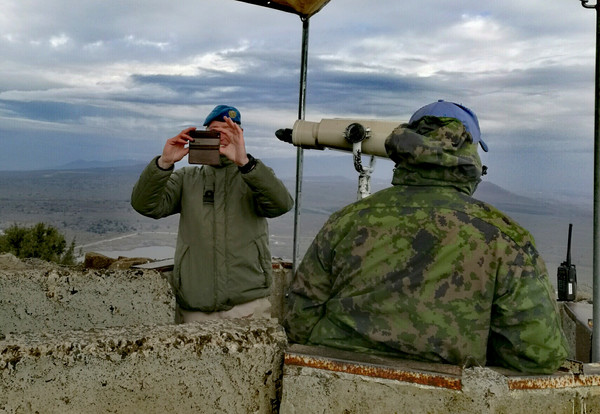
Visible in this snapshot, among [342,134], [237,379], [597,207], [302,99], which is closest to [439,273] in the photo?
[237,379]

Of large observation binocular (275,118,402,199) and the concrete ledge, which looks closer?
the concrete ledge

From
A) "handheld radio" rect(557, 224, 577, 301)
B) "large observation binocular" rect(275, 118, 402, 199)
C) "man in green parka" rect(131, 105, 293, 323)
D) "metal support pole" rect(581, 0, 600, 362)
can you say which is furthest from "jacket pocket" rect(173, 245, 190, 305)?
→ "handheld radio" rect(557, 224, 577, 301)

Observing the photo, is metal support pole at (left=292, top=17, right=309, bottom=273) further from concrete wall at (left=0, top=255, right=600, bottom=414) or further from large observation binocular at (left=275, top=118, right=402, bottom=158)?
concrete wall at (left=0, top=255, right=600, bottom=414)

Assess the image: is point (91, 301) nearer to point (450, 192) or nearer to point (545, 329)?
point (450, 192)

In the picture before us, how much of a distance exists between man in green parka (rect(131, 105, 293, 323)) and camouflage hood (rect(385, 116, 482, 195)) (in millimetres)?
1282

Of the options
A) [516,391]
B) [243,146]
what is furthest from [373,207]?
[243,146]

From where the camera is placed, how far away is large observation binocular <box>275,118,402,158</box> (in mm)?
4070

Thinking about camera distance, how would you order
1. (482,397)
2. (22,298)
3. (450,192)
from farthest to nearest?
(22,298)
(450,192)
(482,397)

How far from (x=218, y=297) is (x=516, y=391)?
1.83 metres

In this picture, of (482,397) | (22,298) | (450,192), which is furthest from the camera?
(22,298)

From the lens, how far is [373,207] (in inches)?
90.3

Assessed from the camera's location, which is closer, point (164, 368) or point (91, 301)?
point (164, 368)

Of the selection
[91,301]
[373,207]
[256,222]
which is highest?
[373,207]

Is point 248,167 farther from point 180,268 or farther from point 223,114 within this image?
point 180,268
